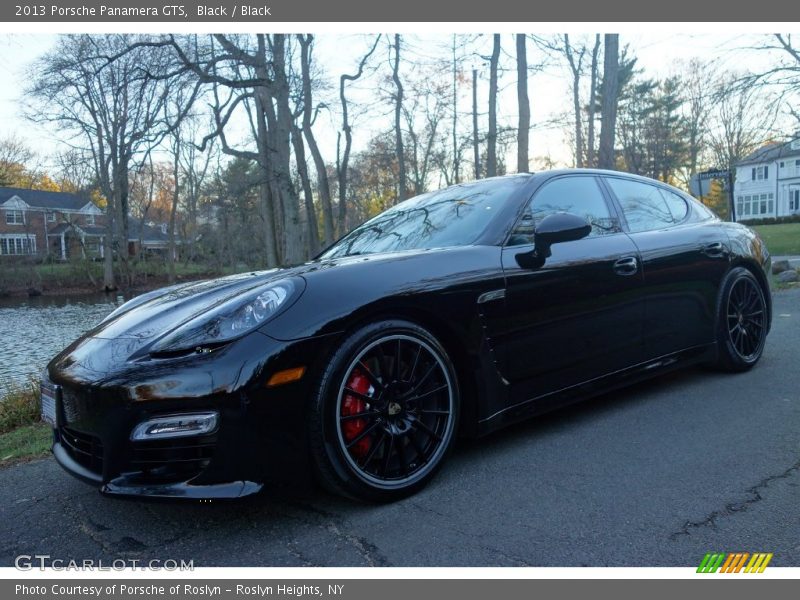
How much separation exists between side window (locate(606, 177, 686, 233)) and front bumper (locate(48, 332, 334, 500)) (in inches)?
99.7

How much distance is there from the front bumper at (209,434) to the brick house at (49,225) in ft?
119

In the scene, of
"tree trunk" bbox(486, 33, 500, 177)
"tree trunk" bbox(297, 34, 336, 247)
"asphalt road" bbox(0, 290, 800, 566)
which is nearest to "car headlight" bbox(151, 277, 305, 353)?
"asphalt road" bbox(0, 290, 800, 566)

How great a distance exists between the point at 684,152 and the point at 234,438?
157 ft

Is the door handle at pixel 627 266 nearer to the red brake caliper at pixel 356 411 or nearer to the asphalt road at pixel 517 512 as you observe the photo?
the asphalt road at pixel 517 512

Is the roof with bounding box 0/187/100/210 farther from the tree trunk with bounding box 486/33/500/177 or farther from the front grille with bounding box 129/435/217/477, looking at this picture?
the front grille with bounding box 129/435/217/477

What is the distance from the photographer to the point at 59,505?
2.73 metres

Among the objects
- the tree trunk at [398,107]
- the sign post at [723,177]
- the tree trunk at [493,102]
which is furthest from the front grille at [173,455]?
the tree trunk at [398,107]

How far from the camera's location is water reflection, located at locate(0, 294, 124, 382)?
10.9 meters

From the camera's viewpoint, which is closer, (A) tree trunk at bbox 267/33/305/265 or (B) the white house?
(A) tree trunk at bbox 267/33/305/265

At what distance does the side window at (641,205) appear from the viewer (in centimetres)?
389

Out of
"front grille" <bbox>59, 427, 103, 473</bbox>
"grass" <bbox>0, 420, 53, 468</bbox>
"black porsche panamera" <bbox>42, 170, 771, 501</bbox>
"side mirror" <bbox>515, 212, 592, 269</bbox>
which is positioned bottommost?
"grass" <bbox>0, 420, 53, 468</bbox>

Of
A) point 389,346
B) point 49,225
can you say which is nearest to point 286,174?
point 389,346

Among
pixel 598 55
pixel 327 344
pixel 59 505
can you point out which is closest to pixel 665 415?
pixel 327 344

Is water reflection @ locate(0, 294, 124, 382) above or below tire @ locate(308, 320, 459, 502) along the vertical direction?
below
